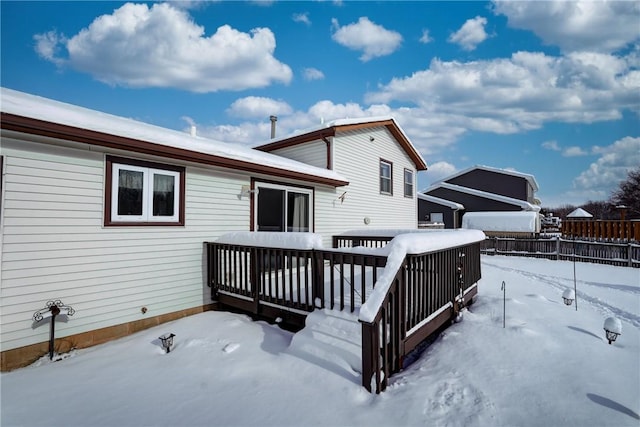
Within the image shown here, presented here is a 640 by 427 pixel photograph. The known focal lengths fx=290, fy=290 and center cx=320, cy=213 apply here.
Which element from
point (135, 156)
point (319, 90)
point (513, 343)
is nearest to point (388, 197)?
point (319, 90)

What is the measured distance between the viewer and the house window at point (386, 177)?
10.2 meters

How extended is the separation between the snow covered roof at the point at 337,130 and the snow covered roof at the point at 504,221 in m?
10.3

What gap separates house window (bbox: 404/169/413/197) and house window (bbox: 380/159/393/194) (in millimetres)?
1272

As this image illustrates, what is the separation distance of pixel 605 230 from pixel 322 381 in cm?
1541

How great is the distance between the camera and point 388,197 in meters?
10.5

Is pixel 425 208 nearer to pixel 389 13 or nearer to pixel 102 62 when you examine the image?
pixel 389 13

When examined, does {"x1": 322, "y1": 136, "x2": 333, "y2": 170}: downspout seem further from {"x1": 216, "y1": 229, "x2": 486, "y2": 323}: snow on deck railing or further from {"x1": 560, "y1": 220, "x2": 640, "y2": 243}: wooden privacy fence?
{"x1": 560, "y1": 220, "x2": 640, "y2": 243}: wooden privacy fence

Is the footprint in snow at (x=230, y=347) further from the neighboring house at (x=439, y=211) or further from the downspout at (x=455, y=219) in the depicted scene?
the downspout at (x=455, y=219)

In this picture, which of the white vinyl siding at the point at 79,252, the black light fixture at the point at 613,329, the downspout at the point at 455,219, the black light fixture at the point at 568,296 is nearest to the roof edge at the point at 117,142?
the white vinyl siding at the point at 79,252

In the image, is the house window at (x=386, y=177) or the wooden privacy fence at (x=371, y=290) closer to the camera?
the wooden privacy fence at (x=371, y=290)

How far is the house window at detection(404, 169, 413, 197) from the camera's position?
459 inches

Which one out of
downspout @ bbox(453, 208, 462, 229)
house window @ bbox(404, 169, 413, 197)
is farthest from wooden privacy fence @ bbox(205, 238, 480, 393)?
downspout @ bbox(453, 208, 462, 229)

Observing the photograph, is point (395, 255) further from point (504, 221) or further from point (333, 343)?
point (504, 221)

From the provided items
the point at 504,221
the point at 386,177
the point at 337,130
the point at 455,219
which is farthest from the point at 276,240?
the point at 455,219
